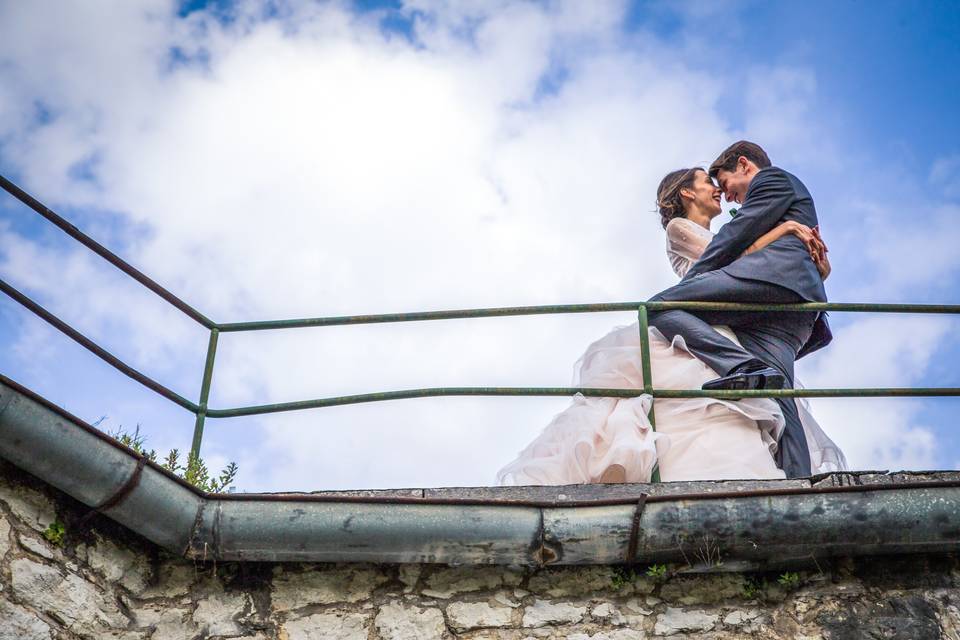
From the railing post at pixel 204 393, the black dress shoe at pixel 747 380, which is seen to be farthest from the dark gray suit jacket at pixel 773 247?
the railing post at pixel 204 393

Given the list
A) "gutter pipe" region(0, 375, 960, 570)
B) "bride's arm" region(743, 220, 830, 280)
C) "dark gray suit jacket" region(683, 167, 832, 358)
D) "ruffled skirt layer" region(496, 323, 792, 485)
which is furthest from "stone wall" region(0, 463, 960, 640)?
"bride's arm" region(743, 220, 830, 280)

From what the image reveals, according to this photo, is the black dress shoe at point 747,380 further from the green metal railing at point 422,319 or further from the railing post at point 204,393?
the railing post at point 204,393

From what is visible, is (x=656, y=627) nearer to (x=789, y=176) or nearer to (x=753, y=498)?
(x=753, y=498)

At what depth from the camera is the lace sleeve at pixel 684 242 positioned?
6098 mm

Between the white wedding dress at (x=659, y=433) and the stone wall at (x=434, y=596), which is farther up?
the white wedding dress at (x=659, y=433)

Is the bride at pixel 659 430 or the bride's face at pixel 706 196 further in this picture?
the bride's face at pixel 706 196

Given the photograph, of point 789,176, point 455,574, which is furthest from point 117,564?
point 789,176

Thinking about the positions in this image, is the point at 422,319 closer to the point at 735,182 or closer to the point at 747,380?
the point at 747,380

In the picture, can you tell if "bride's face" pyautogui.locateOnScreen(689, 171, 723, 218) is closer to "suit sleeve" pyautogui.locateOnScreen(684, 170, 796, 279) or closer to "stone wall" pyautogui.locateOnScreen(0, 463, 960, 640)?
"suit sleeve" pyautogui.locateOnScreen(684, 170, 796, 279)

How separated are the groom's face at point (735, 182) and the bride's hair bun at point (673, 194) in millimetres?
174

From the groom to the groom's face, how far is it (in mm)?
215

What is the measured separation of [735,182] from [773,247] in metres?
0.75

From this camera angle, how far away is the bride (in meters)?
4.72

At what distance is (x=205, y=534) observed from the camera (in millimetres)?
4004
